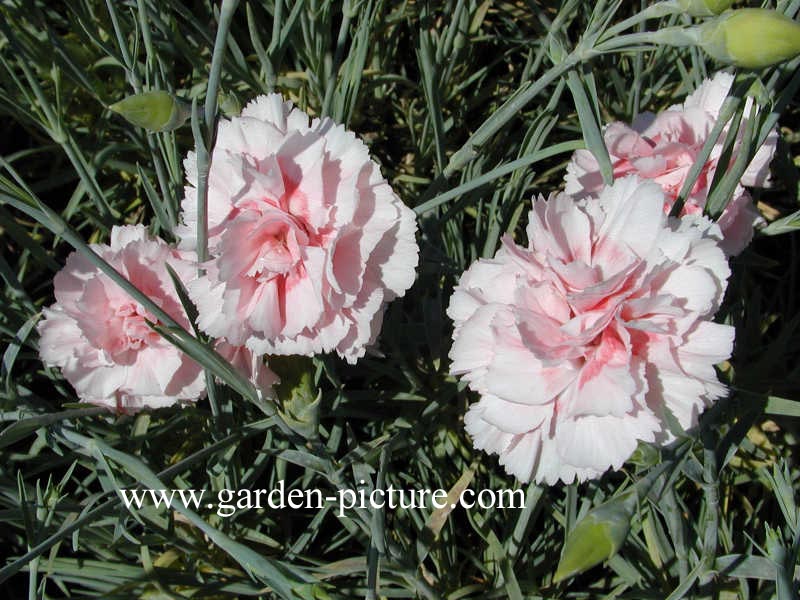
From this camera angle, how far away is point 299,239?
0.66 meters

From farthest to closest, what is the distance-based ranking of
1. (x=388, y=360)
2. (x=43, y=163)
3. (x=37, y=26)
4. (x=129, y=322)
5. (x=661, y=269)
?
(x=43, y=163)
(x=37, y=26)
(x=388, y=360)
(x=129, y=322)
(x=661, y=269)

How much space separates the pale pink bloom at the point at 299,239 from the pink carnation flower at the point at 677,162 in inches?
9.1

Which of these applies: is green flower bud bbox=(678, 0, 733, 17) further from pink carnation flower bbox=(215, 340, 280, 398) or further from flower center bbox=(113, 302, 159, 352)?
flower center bbox=(113, 302, 159, 352)

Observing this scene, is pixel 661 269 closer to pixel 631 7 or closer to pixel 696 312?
pixel 696 312

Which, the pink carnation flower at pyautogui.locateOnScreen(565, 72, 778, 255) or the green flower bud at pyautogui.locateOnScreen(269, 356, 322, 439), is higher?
the pink carnation flower at pyautogui.locateOnScreen(565, 72, 778, 255)

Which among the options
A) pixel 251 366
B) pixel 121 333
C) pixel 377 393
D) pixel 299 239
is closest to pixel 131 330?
pixel 121 333

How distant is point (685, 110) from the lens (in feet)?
2.60

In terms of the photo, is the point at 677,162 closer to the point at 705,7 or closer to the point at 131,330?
the point at 705,7

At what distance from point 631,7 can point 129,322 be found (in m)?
1.12

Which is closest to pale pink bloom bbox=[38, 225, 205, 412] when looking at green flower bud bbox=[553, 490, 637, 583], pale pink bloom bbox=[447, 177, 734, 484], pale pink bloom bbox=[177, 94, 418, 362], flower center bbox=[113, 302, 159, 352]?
flower center bbox=[113, 302, 159, 352]

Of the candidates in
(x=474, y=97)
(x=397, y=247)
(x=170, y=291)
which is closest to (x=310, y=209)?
(x=397, y=247)

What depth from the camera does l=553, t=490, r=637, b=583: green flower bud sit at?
1.64 ft

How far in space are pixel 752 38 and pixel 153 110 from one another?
0.43 meters

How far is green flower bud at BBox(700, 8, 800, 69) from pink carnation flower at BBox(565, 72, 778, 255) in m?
0.21
